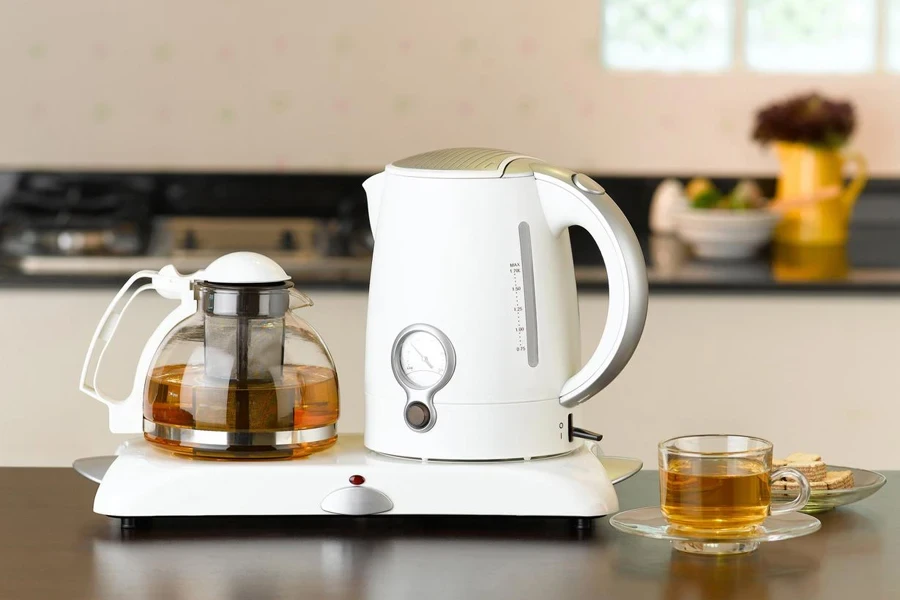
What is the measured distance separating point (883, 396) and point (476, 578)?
5.12 feet

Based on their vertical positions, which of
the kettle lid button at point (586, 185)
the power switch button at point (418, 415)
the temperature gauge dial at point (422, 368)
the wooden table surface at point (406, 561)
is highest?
the kettle lid button at point (586, 185)

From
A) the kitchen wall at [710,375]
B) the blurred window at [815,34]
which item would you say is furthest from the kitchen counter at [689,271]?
the blurred window at [815,34]

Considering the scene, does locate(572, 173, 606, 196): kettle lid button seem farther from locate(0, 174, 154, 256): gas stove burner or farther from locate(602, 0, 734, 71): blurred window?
locate(602, 0, 734, 71): blurred window

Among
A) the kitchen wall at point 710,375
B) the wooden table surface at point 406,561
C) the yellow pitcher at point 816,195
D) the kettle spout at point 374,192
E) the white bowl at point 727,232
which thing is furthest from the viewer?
the yellow pitcher at point 816,195

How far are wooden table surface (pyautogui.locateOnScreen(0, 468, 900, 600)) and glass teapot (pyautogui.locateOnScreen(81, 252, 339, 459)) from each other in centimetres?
7

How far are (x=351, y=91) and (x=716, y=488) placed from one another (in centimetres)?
228

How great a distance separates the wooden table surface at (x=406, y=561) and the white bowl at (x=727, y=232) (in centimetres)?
161

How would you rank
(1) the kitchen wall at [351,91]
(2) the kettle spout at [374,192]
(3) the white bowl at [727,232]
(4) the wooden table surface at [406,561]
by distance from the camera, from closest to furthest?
(4) the wooden table surface at [406,561] → (2) the kettle spout at [374,192] → (3) the white bowl at [727,232] → (1) the kitchen wall at [351,91]

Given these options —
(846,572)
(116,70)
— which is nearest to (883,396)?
(846,572)

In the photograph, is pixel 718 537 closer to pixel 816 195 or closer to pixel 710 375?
pixel 710 375

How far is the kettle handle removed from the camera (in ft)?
3.37

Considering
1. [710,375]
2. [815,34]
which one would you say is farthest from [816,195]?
[710,375]

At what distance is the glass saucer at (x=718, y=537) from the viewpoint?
96cm

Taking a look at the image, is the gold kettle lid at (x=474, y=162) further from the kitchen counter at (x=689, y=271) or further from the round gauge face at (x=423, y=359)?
the kitchen counter at (x=689, y=271)
